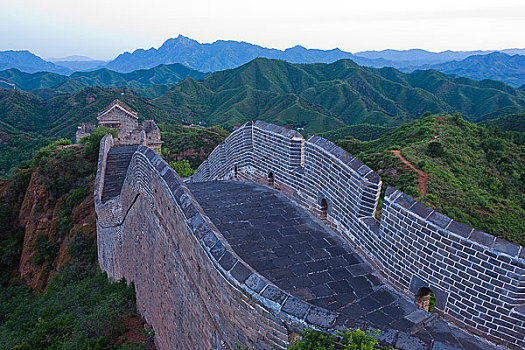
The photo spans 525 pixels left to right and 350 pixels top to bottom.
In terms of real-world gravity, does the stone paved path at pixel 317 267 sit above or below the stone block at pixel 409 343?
below

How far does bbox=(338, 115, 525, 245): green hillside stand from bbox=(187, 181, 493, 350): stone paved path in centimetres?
1118

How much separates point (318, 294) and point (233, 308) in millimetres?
1034

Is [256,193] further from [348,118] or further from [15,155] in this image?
[348,118]

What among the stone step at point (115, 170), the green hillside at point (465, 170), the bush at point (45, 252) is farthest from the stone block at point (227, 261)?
the bush at point (45, 252)

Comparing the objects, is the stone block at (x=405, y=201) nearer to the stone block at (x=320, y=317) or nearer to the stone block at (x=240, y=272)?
the stone block at (x=320, y=317)

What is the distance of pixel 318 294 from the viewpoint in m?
3.96

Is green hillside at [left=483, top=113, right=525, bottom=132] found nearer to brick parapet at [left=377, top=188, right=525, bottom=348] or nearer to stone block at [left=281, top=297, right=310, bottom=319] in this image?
brick parapet at [left=377, top=188, right=525, bottom=348]

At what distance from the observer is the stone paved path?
339 centimetres

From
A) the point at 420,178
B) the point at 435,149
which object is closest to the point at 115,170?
the point at 420,178

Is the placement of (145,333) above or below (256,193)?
below

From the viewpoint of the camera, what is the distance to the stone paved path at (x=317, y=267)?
11.1 ft

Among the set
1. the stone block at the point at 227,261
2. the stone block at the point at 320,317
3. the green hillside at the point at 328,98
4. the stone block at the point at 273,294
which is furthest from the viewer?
the green hillside at the point at 328,98

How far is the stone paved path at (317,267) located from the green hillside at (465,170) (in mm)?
11178

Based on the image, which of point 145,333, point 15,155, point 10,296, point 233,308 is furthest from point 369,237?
point 15,155
